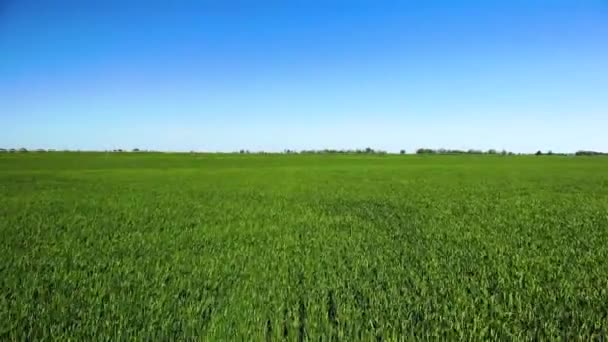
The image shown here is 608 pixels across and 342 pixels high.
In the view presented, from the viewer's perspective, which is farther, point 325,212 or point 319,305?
point 325,212

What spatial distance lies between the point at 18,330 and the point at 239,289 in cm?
275

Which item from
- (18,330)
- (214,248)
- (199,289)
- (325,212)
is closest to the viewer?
(18,330)

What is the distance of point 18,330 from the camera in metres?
4.48

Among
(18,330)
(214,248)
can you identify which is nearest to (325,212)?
(214,248)

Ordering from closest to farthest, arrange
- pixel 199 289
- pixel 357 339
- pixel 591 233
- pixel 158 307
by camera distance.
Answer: pixel 357 339 < pixel 158 307 < pixel 199 289 < pixel 591 233

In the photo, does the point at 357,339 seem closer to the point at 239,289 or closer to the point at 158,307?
the point at 239,289

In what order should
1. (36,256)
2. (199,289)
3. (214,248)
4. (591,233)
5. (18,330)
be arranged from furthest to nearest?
1. (591,233)
2. (214,248)
3. (36,256)
4. (199,289)
5. (18,330)

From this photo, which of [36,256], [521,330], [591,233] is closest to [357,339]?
[521,330]

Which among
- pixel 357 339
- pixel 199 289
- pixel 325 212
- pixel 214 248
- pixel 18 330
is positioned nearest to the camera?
pixel 357 339

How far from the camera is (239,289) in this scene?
571 centimetres

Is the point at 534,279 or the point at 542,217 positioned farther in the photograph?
the point at 542,217

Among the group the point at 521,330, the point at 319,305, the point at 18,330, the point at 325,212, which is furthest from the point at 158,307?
the point at 325,212

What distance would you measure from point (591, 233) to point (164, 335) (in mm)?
11115

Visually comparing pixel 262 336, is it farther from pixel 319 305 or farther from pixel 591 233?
pixel 591 233
